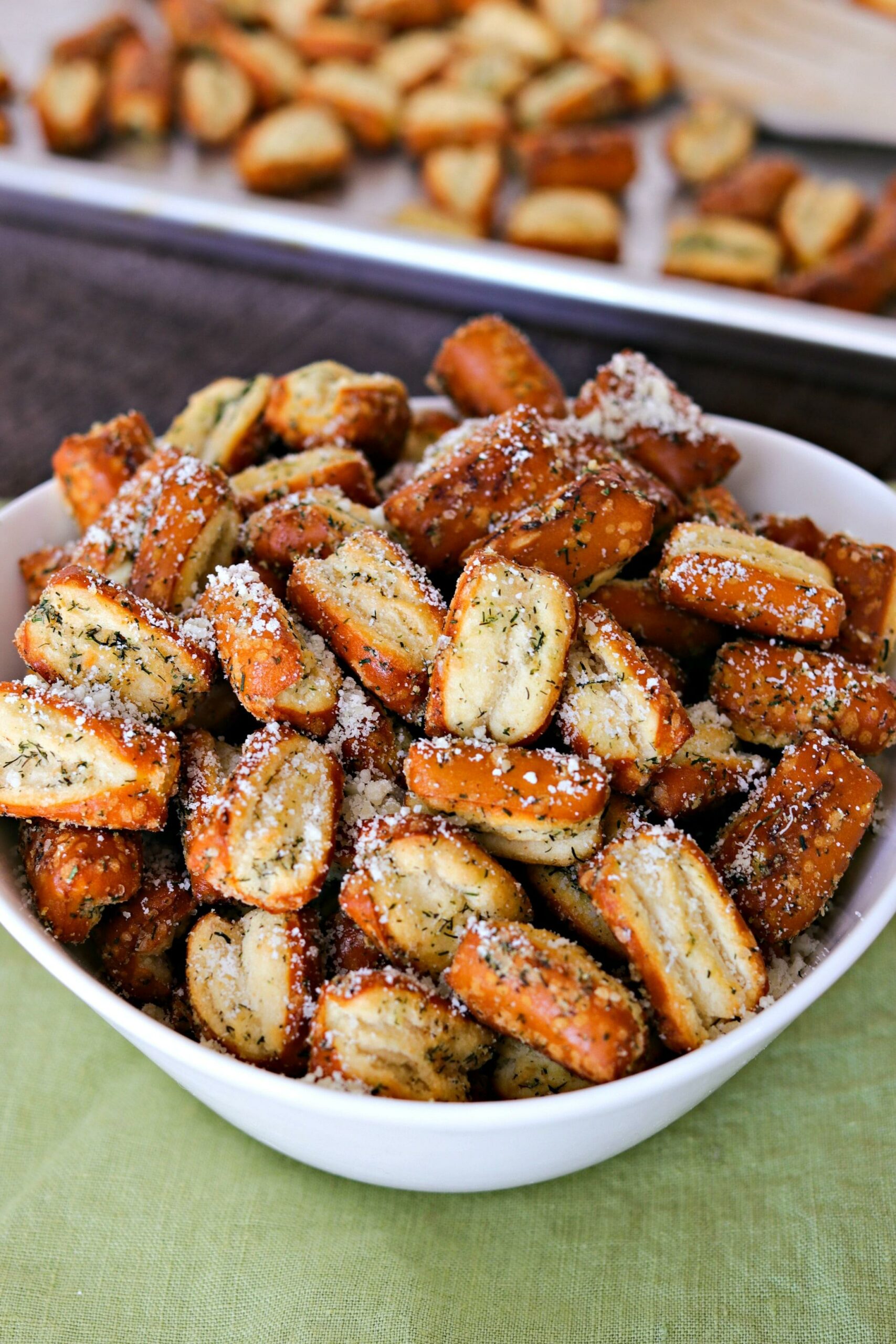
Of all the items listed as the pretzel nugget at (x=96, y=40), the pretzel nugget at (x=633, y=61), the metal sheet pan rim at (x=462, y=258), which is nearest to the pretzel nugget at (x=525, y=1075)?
the metal sheet pan rim at (x=462, y=258)

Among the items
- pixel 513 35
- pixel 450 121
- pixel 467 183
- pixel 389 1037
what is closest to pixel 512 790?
pixel 389 1037

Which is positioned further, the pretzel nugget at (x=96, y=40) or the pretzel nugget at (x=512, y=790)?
the pretzel nugget at (x=96, y=40)

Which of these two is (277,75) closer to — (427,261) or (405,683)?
(427,261)

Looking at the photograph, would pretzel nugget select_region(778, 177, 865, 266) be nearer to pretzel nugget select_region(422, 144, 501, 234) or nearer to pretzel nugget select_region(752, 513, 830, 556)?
pretzel nugget select_region(422, 144, 501, 234)

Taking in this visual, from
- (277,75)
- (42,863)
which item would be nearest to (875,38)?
(277,75)

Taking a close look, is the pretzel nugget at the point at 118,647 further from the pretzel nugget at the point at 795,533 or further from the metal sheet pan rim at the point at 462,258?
the metal sheet pan rim at the point at 462,258

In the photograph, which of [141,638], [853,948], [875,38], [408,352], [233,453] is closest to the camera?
[853,948]
